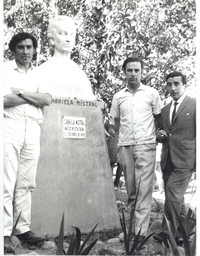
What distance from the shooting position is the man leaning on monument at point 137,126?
4.84 m

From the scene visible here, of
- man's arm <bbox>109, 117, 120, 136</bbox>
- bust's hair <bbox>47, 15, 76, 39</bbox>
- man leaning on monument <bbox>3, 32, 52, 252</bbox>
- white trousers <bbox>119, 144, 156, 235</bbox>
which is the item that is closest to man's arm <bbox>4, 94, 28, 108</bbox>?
man leaning on monument <bbox>3, 32, 52, 252</bbox>

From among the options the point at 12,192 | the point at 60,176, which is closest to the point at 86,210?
the point at 60,176

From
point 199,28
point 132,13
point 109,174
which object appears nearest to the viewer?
point 199,28

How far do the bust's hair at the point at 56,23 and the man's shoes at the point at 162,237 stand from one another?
198 cm

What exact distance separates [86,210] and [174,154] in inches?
38.8

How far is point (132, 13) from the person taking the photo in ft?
15.9

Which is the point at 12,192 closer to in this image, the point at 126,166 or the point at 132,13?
the point at 126,166

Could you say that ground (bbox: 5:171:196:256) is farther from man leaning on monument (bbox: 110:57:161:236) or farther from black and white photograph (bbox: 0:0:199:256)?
man leaning on monument (bbox: 110:57:161:236)

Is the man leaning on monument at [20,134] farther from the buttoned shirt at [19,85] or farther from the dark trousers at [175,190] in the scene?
the dark trousers at [175,190]

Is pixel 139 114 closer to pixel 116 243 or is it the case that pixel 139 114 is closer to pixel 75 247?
pixel 116 243

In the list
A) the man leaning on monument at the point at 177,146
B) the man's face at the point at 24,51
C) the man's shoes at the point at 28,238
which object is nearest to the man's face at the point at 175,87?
the man leaning on monument at the point at 177,146

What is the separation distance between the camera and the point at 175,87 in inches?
186

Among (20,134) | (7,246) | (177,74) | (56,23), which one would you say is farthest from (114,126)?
(7,246)

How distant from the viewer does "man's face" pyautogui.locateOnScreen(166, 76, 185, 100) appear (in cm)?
470
